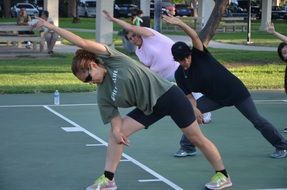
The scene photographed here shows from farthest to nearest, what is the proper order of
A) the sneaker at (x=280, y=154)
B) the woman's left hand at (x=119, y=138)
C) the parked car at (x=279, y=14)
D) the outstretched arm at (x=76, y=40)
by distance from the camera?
the parked car at (x=279, y=14), the sneaker at (x=280, y=154), the woman's left hand at (x=119, y=138), the outstretched arm at (x=76, y=40)

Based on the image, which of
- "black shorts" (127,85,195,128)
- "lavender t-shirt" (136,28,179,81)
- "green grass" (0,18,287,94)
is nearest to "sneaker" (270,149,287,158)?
"lavender t-shirt" (136,28,179,81)

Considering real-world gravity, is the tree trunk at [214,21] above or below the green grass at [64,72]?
above

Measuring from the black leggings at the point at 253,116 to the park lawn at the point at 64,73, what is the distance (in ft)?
24.6

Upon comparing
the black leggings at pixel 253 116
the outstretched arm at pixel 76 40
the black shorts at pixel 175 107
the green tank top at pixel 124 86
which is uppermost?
the outstretched arm at pixel 76 40

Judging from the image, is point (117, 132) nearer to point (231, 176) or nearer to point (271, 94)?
point (231, 176)

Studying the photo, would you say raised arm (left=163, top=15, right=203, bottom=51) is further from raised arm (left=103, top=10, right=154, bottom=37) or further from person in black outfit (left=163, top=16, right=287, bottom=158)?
raised arm (left=103, top=10, right=154, bottom=37)

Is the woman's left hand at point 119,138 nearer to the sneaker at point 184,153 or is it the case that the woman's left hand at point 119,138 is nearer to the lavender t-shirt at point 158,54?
the lavender t-shirt at point 158,54

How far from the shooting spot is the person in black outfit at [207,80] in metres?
7.40

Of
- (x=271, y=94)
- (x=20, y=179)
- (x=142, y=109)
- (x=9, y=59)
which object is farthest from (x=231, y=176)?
(x=9, y=59)

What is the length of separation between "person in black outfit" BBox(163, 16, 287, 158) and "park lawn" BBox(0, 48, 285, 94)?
7867 millimetres

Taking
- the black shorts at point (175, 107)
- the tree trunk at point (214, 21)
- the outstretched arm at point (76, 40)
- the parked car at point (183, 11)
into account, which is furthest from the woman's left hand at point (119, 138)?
the parked car at point (183, 11)

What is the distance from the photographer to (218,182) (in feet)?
23.5

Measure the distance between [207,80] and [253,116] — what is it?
91cm

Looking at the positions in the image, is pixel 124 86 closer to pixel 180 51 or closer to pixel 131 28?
pixel 180 51
